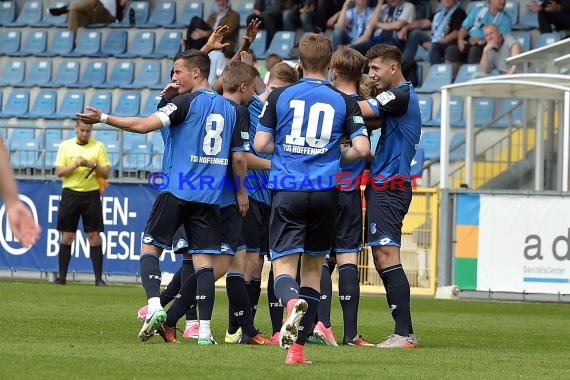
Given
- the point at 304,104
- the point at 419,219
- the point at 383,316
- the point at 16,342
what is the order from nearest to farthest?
the point at 304,104 < the point at 16,342 < the point at 383,316 < the point at 419,219

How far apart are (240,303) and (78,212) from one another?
8574 millimetres

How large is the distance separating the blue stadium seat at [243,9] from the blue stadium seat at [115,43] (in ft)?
7.71

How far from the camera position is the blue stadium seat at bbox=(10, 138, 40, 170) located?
65.2 feet

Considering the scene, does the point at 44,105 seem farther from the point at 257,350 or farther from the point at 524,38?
the point at 257,350

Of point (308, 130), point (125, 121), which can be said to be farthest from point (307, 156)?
point (125, 121)

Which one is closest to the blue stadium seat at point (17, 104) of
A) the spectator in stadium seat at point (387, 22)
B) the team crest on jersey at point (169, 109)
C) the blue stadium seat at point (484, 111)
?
the spectator in stadium seat at point (387, 22)

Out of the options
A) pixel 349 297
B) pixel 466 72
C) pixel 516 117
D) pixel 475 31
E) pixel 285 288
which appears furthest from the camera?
pixel 466 72

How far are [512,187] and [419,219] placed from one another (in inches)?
89.0

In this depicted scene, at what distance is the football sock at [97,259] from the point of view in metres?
18.2

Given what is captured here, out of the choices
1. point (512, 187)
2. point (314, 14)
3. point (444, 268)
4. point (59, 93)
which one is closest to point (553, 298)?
point (444, 268)

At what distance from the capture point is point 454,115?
72.5 feet

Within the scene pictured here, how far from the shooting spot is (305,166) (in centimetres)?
845

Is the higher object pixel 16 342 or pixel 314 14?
pixel 314 14

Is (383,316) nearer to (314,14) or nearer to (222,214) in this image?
(222,214)
